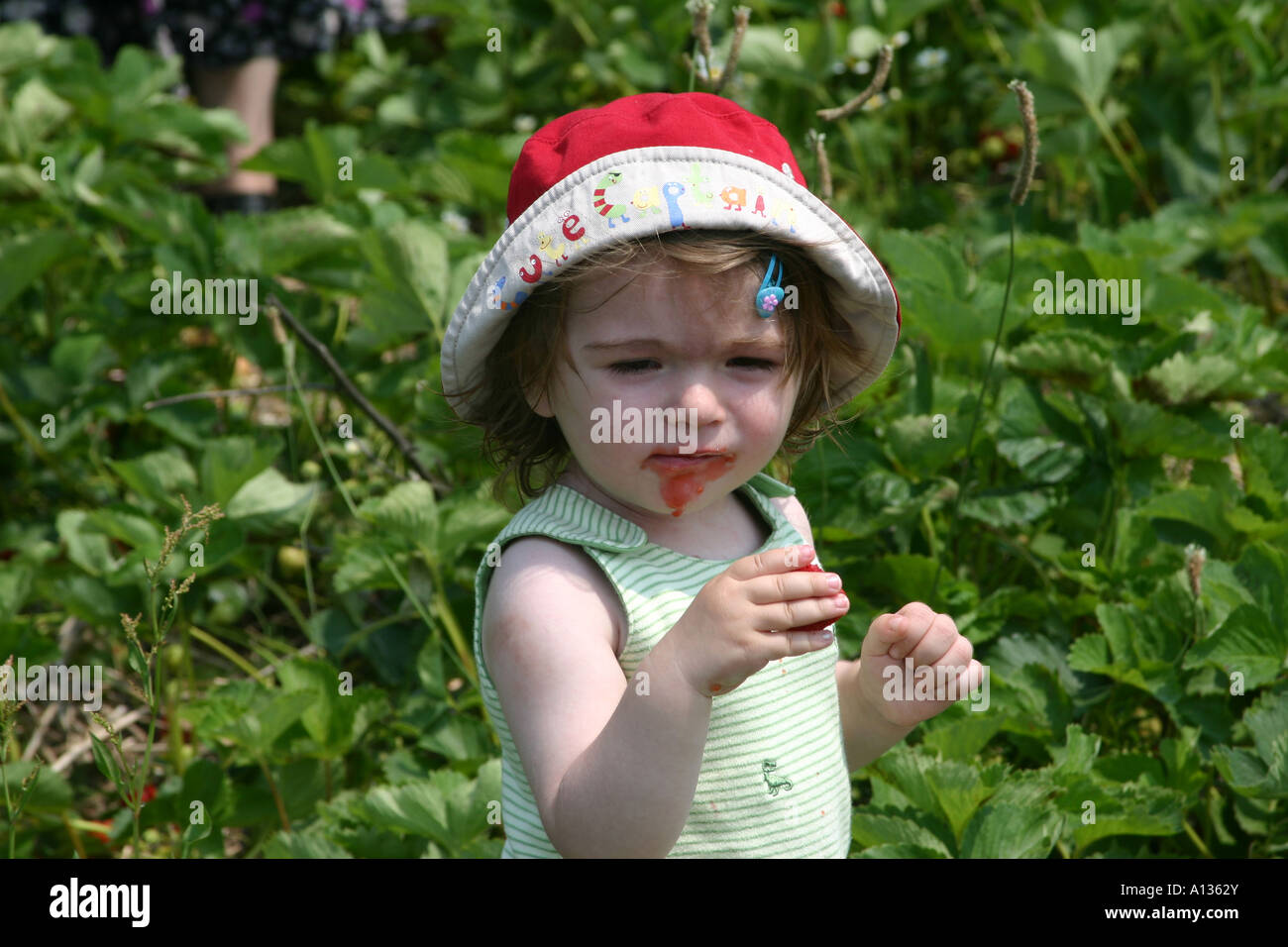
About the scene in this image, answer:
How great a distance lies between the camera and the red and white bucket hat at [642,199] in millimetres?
1174

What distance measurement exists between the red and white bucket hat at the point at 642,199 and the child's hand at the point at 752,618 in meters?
0.31

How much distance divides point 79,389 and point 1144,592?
6.40ft

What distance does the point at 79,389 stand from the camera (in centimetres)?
258

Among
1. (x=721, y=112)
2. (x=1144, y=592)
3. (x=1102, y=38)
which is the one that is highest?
(x=1102, y=38)

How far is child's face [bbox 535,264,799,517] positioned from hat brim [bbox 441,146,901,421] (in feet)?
0.14

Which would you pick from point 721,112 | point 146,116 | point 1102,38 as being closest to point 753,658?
point 721,112

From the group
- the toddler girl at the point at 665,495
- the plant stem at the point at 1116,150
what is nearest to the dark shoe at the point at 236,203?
the plant stem at the point at 1116,150

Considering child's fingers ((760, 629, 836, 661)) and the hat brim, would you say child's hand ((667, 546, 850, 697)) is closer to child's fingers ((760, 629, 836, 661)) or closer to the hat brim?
child's fingers ((760, 629, 836, 661))

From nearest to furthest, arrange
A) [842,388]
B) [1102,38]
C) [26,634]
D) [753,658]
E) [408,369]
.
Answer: [753,658], [842,388], [26,634], [408,369], [1102,38]

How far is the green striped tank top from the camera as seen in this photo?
125cm

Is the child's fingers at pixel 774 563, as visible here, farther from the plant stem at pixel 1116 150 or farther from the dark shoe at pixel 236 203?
the dark shoe at pixel 236 203

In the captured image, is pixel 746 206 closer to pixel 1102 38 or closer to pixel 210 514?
pixel 210 514

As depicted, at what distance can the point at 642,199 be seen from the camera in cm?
117

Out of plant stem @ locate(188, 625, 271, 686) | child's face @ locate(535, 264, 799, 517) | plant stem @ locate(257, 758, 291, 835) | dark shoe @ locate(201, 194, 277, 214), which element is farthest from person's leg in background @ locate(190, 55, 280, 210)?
child's face @ locate(535, 264, 799, 517)
